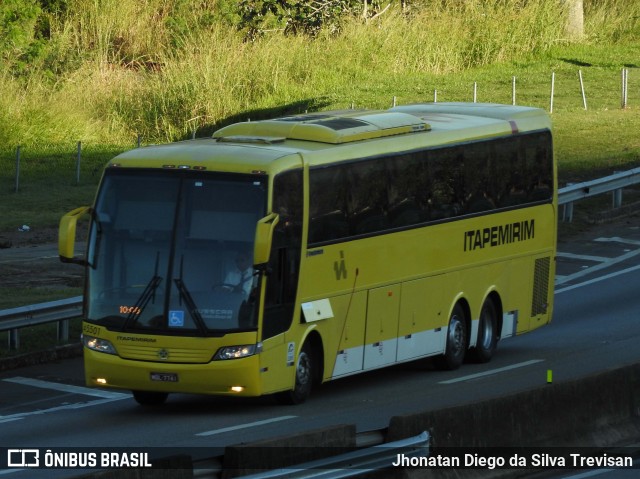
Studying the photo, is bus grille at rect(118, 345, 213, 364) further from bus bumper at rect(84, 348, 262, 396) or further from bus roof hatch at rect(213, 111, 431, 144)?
bus roof hatch at rect(213, 111, 431, 144)

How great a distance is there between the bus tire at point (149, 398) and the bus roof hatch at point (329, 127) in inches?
121

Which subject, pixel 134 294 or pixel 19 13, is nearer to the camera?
pixel 134 294

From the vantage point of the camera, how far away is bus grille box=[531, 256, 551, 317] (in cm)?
2281

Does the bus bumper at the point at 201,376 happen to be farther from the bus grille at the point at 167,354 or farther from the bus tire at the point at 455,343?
the bus tire at the point at 455,343

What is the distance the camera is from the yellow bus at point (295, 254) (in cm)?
1684

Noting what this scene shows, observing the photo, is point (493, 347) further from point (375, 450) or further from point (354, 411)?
point (375, 450)

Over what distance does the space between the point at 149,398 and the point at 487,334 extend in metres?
5.56

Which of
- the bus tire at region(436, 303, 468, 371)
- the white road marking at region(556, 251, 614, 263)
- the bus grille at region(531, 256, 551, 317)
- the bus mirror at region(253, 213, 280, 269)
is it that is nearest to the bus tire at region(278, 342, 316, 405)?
the bus mirror at region(253, 213, 280, 269)

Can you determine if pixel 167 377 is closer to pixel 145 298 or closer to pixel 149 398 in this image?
pixel 145 298

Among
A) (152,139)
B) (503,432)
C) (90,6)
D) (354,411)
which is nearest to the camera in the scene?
(503,432)

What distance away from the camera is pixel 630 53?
59.2 metres

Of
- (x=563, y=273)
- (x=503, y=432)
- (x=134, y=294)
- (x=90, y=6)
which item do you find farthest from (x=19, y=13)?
(x=503, y=432)

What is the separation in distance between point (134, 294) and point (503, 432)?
5418 millimetres

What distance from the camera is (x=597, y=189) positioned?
32781mm
